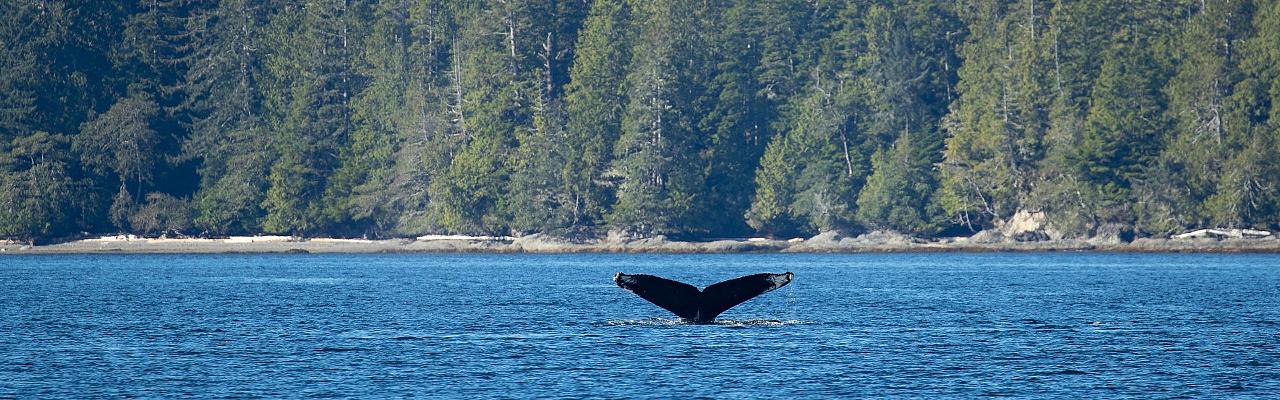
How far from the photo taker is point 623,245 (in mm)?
155375

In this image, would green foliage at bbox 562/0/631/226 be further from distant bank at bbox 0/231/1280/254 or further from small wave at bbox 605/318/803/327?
small wave at bbox 605/318/803/327

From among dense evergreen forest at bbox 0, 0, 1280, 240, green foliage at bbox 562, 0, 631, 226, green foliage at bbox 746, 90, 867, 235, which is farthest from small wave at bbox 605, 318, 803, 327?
green foliage at bbox 562, 0, 631, 226

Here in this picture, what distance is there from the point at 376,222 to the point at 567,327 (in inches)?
4411

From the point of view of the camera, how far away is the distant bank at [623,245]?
141750mm

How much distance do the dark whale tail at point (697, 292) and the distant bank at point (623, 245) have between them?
314 ft

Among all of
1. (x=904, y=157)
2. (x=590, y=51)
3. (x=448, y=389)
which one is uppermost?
(x=590, y=51)

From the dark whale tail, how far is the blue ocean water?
2.50ft

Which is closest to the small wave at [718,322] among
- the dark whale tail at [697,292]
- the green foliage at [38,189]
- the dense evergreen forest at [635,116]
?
the dark whale tail at [697,292]

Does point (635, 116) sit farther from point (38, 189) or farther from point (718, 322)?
point (718, 322)

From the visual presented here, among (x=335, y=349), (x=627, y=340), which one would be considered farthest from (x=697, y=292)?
(x=335, y=349)

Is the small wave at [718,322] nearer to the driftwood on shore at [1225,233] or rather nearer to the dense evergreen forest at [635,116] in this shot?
the dense evergreen forest at [635,116]

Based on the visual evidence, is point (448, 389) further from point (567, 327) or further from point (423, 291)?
point (423, 291)

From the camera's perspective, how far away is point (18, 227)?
158 metres

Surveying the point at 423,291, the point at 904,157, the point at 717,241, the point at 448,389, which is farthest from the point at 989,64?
the point at 448,389
